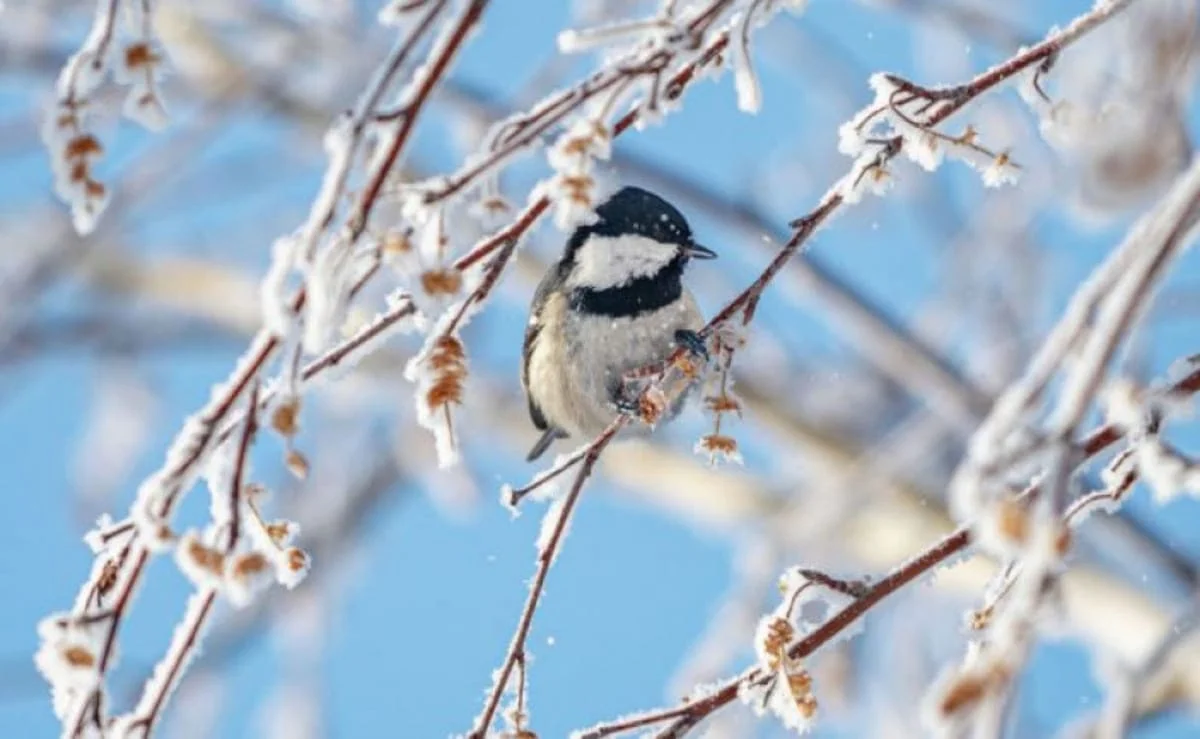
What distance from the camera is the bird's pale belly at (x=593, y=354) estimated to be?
5.89ft

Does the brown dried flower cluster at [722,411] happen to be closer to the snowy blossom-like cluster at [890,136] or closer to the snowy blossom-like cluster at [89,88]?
the snowy blossom-like cluster at [890,136]

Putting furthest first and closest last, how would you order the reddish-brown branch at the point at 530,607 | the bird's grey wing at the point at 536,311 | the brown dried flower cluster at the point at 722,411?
the bird's grey wing at the point at 536,311 → the brown dried flower cluster at the point at 722,411 → the reddish-brown branch at the point at 530,607

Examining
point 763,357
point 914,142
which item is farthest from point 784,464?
point 914,142

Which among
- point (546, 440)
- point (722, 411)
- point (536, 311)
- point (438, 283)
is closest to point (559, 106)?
point (438, 283)

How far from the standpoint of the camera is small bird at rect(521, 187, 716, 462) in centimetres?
177

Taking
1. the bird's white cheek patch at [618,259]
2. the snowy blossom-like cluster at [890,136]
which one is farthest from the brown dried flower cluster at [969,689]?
the bird's white cheek patch at [618,259]

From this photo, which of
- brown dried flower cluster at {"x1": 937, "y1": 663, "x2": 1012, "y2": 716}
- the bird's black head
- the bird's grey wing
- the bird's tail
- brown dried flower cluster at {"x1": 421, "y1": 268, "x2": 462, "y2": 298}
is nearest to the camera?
brown dried flower cluster at {"x1": 937, "y1": 663, "x2": 1012, "y2": 716}

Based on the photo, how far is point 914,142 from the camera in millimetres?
1021

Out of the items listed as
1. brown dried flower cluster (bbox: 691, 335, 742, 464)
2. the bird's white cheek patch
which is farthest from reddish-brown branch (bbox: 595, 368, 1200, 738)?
the bird's white cheek patch

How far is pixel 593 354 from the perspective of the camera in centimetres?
184

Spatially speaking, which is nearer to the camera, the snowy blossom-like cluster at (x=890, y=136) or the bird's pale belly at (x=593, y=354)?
the snowy blossom-like cluster at (x=890, y=136)

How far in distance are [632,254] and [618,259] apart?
2 centimetres

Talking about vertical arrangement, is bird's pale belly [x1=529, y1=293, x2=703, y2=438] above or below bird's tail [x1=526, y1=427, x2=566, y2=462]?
below

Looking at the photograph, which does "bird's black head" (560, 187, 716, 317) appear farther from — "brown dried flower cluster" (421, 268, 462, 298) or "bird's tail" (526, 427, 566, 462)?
"brown dried flower cluster" (421, 268, 462, 298)
